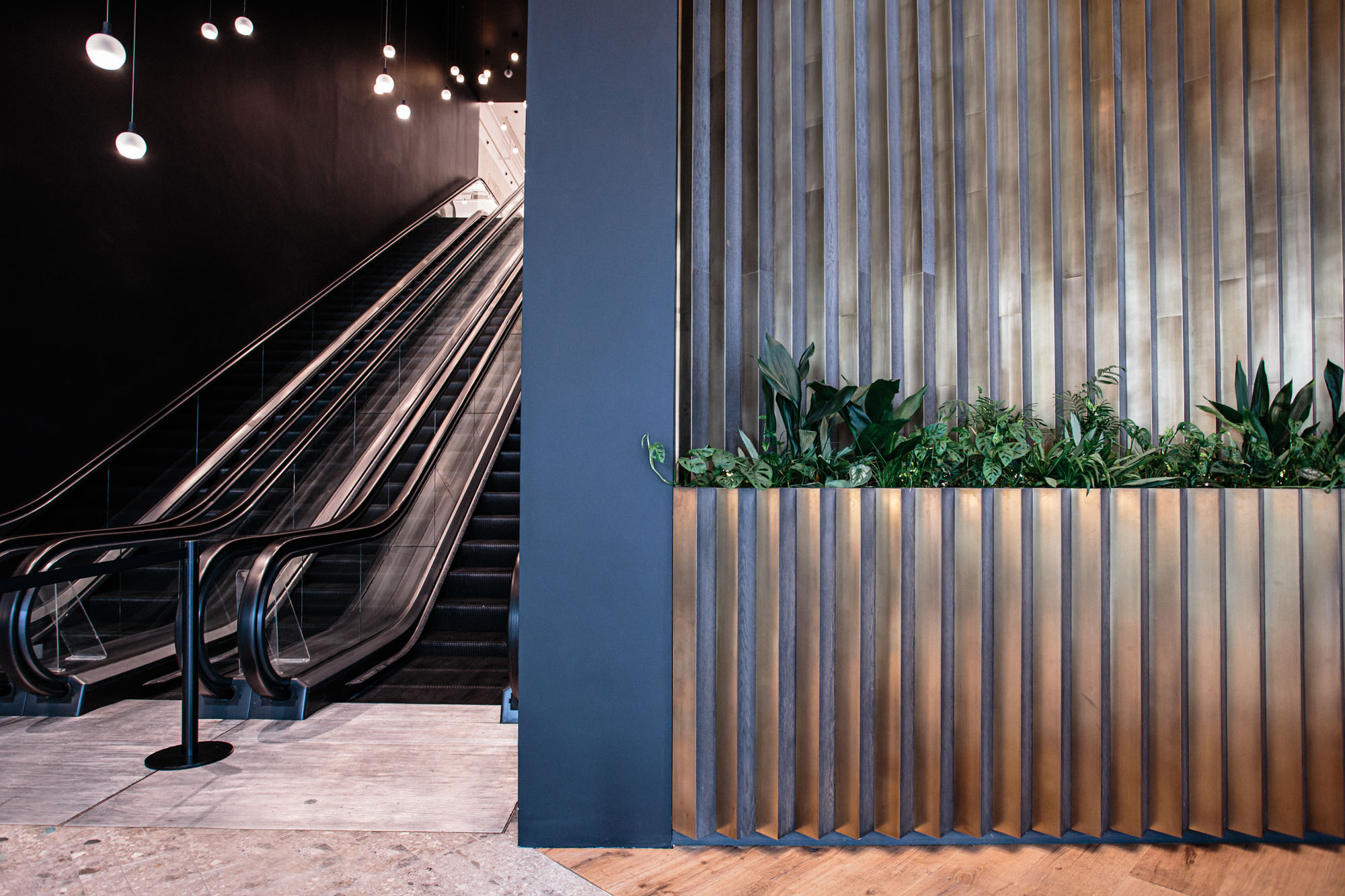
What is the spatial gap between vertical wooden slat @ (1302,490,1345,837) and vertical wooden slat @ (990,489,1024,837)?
2.71ft

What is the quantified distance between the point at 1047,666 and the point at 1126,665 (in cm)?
22

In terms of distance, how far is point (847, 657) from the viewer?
186 cm

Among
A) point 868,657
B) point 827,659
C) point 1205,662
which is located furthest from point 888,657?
point 1205,662

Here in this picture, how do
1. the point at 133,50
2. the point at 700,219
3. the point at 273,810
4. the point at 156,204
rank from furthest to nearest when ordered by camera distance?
the point at 156,204 → the point at 133,50 → the point at 700,219 → the point at 273,810

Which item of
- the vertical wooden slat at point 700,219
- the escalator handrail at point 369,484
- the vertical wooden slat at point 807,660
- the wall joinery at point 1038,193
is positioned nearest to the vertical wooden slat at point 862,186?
the wall joinery at point 1038,193

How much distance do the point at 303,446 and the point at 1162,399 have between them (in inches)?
193

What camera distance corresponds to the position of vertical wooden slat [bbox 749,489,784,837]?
182 centimetres

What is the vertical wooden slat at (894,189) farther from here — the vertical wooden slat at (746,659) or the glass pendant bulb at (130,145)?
the glass pendant bulb at (130,145)

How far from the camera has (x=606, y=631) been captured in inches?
72.1

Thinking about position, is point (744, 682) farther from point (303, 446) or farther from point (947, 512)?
point (303, 446)

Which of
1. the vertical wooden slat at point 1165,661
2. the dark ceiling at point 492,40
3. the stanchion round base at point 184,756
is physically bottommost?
the stanchion round base at point 184,756

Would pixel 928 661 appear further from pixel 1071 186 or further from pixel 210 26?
pixel 210 26

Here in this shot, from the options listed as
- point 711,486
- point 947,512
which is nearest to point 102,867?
point 711,486

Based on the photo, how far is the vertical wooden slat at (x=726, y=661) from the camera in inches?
71.8
